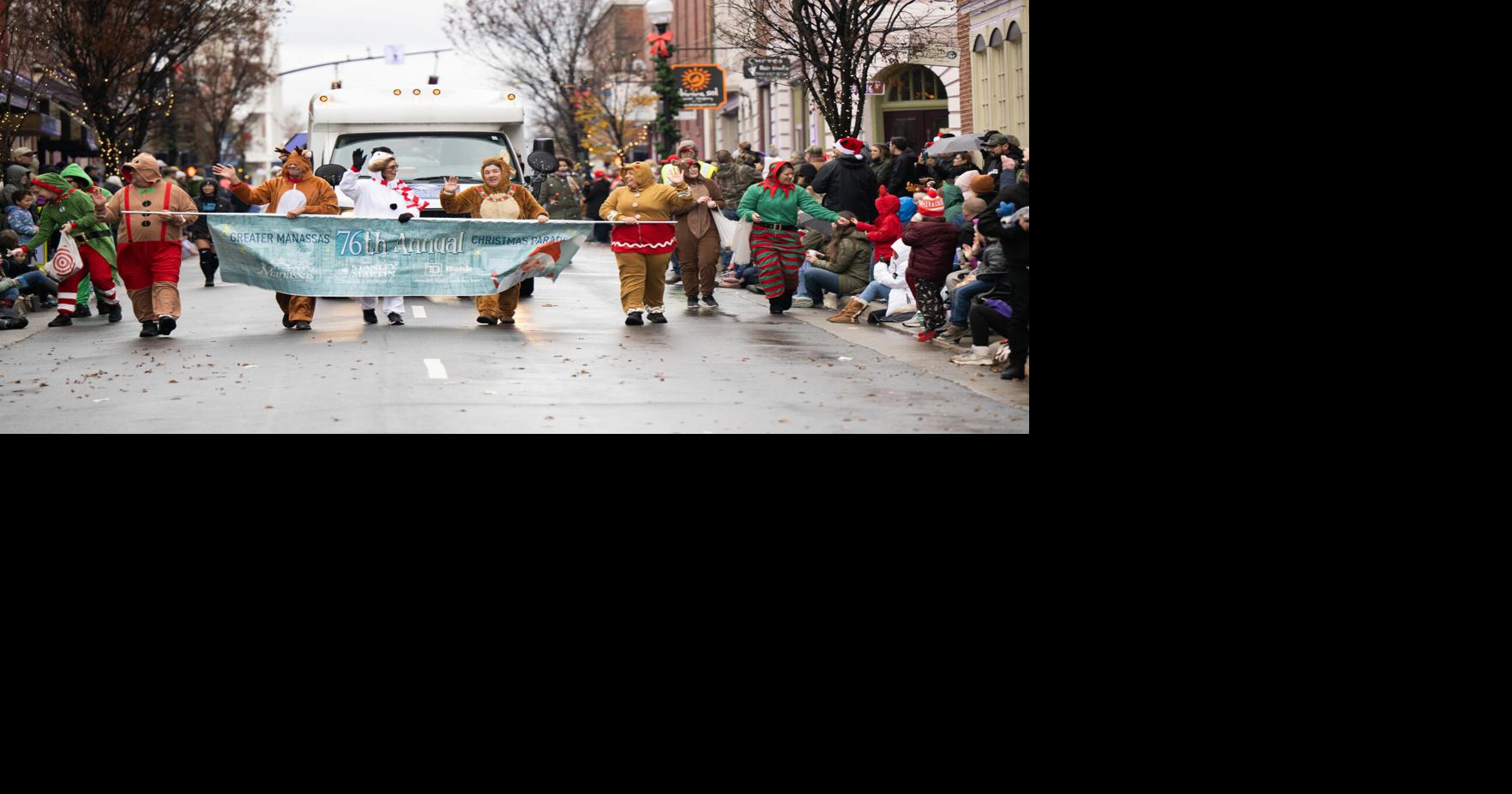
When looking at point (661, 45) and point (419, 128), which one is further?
point (661, 45)

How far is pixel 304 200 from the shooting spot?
17969 millimetres

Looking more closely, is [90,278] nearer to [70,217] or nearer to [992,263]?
[70,217]

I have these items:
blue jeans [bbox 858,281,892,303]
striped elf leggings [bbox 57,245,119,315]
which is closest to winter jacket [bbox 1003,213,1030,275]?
blue jeans [bbox 858,281,892,303]

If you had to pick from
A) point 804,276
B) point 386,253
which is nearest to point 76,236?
point 386,253

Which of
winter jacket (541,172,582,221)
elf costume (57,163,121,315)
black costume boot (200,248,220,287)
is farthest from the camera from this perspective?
winter jacket (541,172,582,221)

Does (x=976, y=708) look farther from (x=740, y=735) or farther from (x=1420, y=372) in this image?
(x=1420, y=372)

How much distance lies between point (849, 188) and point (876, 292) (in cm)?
319

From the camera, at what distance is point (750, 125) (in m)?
55.4

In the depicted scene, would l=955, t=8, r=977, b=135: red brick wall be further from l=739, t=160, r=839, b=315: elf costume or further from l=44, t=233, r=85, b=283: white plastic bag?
l=44, t=233, r=85, b=283: white plastic bag

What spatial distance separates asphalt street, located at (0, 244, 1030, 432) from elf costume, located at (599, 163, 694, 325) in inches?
12.9

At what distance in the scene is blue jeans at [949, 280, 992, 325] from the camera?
16.0m

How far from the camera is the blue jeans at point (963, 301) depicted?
16.0m

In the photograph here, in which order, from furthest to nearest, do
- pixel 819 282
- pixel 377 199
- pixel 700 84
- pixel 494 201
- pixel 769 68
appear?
1. pixel 700 84
2. pixel 769 68
3. pixel 819 282
4. pixel 377 199
5. pixel 494 201

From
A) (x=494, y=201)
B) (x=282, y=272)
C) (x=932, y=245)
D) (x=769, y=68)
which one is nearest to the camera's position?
(x=932, y=245)
